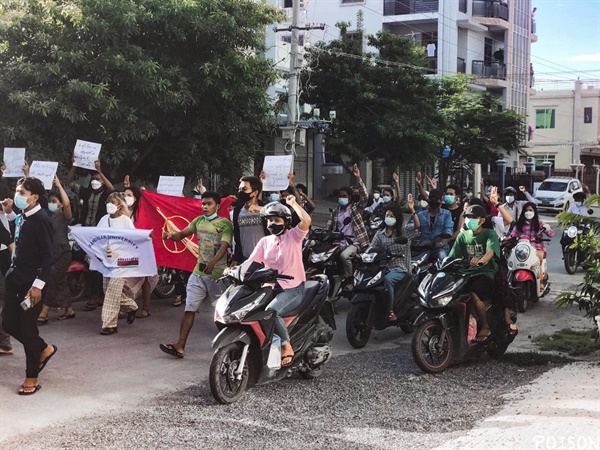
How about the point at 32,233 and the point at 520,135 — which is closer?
the point at 32,233

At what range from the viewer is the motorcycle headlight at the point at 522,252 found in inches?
467

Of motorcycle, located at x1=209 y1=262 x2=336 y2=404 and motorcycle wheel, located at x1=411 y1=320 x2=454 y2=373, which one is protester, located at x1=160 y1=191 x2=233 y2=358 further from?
motorcycle wheel, located at x1=411 y1=320 x2=454 y2=373

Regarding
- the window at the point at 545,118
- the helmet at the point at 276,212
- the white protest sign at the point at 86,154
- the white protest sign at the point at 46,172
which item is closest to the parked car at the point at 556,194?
the window at the point at 545,118

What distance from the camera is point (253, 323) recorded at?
6562mm

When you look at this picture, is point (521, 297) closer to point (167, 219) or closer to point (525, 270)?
point (525, 270)

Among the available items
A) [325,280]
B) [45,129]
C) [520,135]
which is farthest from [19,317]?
[520,135]

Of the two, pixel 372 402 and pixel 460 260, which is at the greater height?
pixel 460 260

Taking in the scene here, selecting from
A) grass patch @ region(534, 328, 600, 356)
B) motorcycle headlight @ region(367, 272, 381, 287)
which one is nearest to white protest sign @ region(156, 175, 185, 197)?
motorcycle headlight @ region(367, 272, 381, 287)

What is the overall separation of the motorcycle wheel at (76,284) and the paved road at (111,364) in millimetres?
182

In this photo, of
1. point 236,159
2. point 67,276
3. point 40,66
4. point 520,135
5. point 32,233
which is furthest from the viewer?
point 520,135

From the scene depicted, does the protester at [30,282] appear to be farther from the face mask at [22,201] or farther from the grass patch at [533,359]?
the grass patch at [533,359]

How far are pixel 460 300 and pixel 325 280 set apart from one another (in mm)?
1383

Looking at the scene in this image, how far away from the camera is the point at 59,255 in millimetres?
10086

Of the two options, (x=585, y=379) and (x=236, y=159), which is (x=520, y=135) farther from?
(x=585, y=379)
